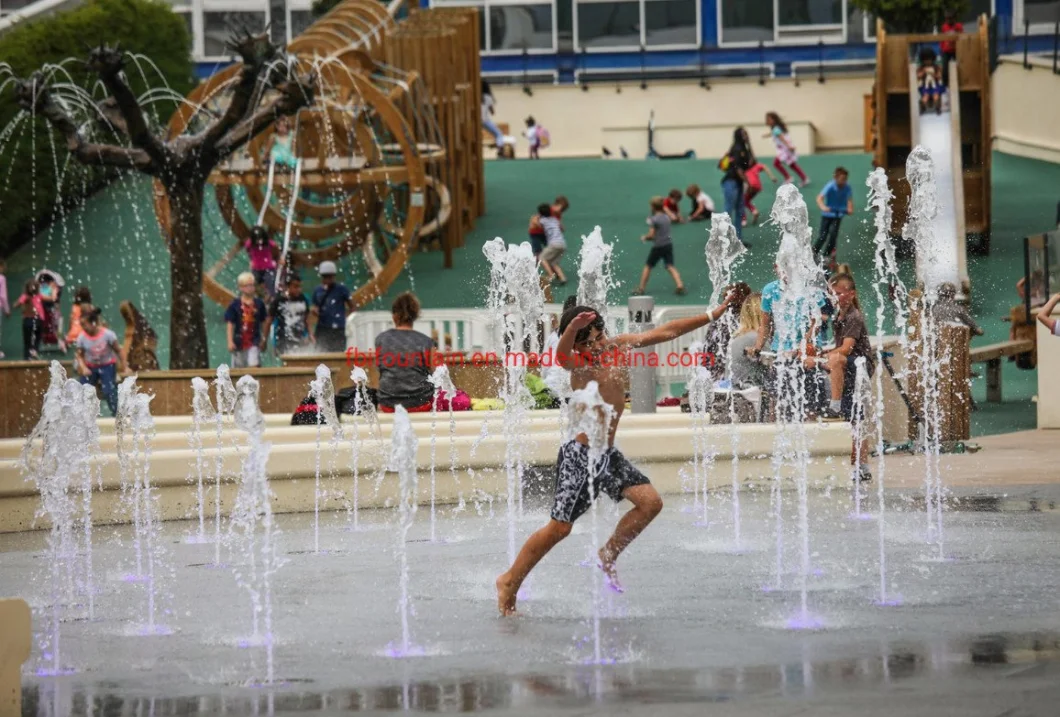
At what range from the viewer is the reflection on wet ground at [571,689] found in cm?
689

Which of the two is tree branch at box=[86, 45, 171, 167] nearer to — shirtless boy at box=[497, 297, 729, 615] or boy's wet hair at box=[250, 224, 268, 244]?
boy's wet hair at box=[250, 224, 268, 244]

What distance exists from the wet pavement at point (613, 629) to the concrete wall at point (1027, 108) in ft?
77.4

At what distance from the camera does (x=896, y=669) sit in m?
7.31

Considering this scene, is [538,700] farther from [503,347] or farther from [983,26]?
[983,26]

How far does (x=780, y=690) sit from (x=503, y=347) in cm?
1056

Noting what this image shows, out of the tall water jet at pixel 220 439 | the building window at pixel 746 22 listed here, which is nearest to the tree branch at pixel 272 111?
the tall water jet at pixel 220 439

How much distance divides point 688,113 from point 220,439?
2751 cm

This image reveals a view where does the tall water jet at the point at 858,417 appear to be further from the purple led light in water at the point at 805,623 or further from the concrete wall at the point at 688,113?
the concrete wall at the point at 688,113

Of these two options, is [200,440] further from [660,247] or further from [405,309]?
[660,247]

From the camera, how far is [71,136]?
723 inches

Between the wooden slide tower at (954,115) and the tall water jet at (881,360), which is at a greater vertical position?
the wooden slide tower at (954,115)

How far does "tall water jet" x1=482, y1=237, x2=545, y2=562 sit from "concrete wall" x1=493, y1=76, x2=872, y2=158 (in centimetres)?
1910

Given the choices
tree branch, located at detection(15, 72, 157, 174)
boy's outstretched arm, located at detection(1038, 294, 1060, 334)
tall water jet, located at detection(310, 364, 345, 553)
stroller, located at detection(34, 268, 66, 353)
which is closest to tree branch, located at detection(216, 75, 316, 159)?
tree branch, located at detection(15, 72, 157, 174)

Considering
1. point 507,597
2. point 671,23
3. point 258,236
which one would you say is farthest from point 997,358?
point 671,23
